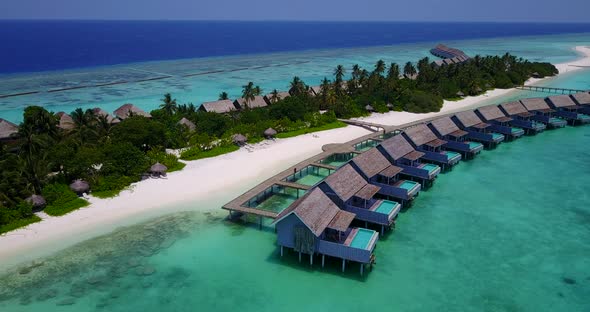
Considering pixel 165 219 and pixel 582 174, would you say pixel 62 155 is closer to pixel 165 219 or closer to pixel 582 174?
pixel 165 219

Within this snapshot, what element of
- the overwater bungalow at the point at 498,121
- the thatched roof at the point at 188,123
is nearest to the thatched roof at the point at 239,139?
the thatched roof at the point at 188,123

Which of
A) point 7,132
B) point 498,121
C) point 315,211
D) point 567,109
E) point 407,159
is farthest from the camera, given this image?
point 567,109

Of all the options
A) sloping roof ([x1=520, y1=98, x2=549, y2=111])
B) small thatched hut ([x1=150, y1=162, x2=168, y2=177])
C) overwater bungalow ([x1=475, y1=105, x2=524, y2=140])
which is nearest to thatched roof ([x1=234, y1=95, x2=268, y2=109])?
small thatched hut ([x1=150, y1=162, x2=168, y2=177])

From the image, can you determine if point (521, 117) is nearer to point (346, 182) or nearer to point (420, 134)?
point (420, 134)

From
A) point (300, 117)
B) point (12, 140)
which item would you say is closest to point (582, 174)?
point (300, 117)

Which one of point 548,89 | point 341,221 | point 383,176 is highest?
point 548,89

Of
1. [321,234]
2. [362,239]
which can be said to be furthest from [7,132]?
[362,239]

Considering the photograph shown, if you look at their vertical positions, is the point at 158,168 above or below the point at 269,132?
below
